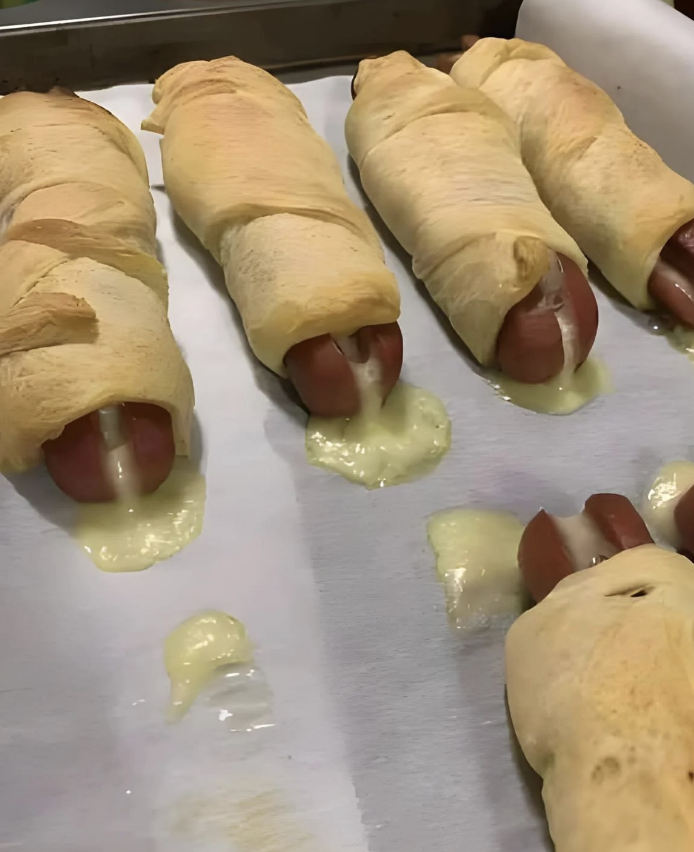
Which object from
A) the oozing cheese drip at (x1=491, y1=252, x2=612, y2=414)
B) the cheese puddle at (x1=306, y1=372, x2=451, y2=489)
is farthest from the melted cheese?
the cheese puddle at (x1=306, y1=372, x2=451, y2=489)

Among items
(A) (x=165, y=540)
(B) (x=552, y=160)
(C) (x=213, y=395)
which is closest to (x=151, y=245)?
(C) (x=213, y=395)

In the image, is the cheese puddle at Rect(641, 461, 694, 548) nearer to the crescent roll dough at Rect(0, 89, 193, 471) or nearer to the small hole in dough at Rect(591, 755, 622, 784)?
the small hole in dough at Rect(591, 755, 622, 784)

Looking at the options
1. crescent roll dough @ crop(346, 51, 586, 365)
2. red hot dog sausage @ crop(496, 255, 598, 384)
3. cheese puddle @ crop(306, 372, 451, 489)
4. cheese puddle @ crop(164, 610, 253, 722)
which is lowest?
cheese puddle @ crop(164, 610, 253, 722)

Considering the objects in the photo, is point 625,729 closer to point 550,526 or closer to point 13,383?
point 550,526

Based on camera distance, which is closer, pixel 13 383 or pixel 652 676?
pixel 652 676

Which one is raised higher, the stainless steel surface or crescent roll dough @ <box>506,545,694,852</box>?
the stainless steel surface

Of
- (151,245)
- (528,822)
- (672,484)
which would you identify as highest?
(151,245)

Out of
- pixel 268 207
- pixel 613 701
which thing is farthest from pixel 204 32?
pixel 613 701
